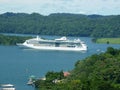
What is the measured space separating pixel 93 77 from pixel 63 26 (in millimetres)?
114751

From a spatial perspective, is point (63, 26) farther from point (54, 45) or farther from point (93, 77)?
point (93, 77)

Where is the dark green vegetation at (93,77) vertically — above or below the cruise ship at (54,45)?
above

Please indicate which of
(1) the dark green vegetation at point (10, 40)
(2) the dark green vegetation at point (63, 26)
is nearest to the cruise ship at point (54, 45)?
(1) the dark green vegetation at point (10, 40)

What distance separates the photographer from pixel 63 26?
14712 centimetres

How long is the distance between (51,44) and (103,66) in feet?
179

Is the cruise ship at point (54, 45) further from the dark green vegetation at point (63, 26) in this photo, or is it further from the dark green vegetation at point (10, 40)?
the dark green vegetation at point (63, 26)

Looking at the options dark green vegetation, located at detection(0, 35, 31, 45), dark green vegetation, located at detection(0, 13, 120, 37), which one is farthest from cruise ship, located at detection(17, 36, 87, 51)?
dark green vegetation, located at detection(0, 13, 120, 37)

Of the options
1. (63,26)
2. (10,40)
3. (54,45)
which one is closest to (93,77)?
(54,45)

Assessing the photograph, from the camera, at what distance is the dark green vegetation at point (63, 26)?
139750 mm

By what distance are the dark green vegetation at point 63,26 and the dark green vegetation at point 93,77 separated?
94.7 m

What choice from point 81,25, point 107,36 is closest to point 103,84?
point 107,36

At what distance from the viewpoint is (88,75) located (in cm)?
3625

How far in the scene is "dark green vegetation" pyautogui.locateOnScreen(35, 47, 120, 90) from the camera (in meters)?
27.6

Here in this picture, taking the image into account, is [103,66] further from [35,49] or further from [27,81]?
[35,49]
